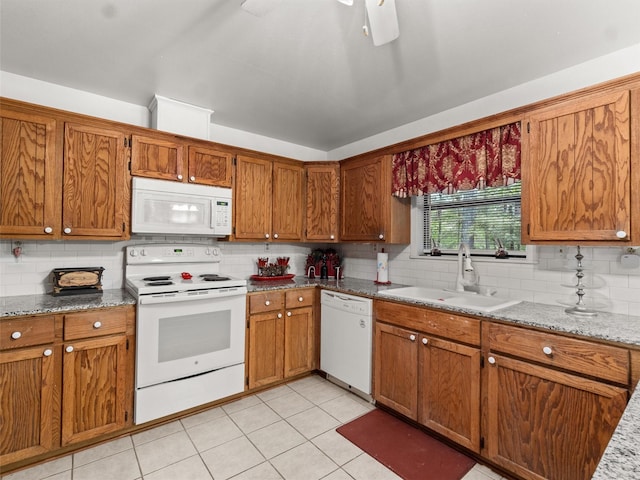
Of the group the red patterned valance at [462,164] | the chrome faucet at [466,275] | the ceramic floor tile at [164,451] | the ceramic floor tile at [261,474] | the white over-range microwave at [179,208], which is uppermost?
the red patterned valance at [462,164]

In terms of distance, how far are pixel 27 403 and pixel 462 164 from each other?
10.7ft

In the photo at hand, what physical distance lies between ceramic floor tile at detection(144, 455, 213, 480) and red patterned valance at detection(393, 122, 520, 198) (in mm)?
2499

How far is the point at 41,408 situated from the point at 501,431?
107 inches

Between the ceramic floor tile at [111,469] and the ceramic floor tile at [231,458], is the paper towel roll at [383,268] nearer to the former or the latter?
the ceramic floor tile at [231,458]

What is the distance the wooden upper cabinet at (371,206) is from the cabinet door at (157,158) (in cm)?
160

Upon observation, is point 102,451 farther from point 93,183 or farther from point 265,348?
point 93,183

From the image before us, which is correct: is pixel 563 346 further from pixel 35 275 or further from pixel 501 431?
pixel 35 275

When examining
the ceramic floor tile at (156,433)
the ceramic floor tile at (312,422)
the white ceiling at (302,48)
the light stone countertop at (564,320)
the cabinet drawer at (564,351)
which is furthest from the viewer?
the ceramic floor tile at (312,422)

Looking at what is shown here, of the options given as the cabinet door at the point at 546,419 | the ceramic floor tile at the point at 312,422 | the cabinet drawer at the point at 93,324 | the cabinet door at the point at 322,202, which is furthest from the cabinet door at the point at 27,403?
the cabinet door at the point at 546,419

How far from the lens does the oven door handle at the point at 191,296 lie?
7.60 feet

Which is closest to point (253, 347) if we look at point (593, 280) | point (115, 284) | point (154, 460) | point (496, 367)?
point (154, 460)

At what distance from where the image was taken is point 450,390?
7.06 ft

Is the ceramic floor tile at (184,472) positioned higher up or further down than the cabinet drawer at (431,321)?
further down

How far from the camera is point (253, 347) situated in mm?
2863
